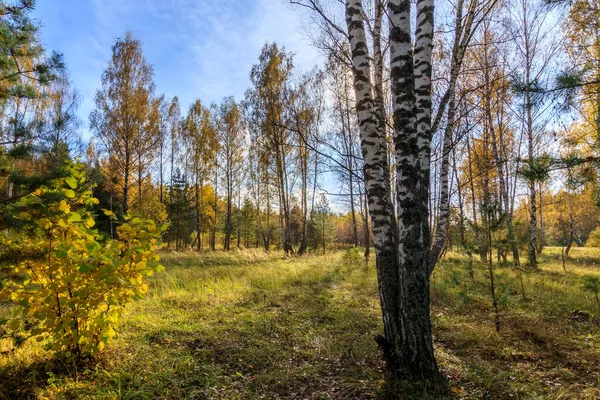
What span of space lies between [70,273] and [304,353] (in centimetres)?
250

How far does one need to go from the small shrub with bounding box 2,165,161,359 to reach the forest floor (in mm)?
396

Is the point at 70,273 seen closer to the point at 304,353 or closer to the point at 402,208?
the point at 304,353

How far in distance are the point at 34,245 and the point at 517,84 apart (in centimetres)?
575

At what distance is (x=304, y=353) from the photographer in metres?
3.39

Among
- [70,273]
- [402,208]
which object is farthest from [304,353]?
[70,273]

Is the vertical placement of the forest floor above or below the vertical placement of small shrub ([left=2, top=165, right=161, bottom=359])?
below

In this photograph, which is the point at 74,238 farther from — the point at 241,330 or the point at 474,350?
the point at 474,350

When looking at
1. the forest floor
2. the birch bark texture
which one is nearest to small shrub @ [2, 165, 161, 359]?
the forest floor

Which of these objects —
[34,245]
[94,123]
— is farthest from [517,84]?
[94,123]

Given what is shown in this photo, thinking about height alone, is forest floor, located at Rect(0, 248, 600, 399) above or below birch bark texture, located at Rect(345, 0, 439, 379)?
below

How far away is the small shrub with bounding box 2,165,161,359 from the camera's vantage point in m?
2.43

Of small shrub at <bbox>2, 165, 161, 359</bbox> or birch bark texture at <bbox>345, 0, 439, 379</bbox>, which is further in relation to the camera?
birch bark texture at <bbox>345, 0, 439, 379</bbox>

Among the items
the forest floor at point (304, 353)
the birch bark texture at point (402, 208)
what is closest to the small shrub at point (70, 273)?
the forest floor at point (304, 353)

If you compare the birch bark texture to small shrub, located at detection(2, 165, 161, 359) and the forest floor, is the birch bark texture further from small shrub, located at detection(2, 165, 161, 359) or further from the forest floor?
small shrub, located at detection(2, 165, 161, 359)
